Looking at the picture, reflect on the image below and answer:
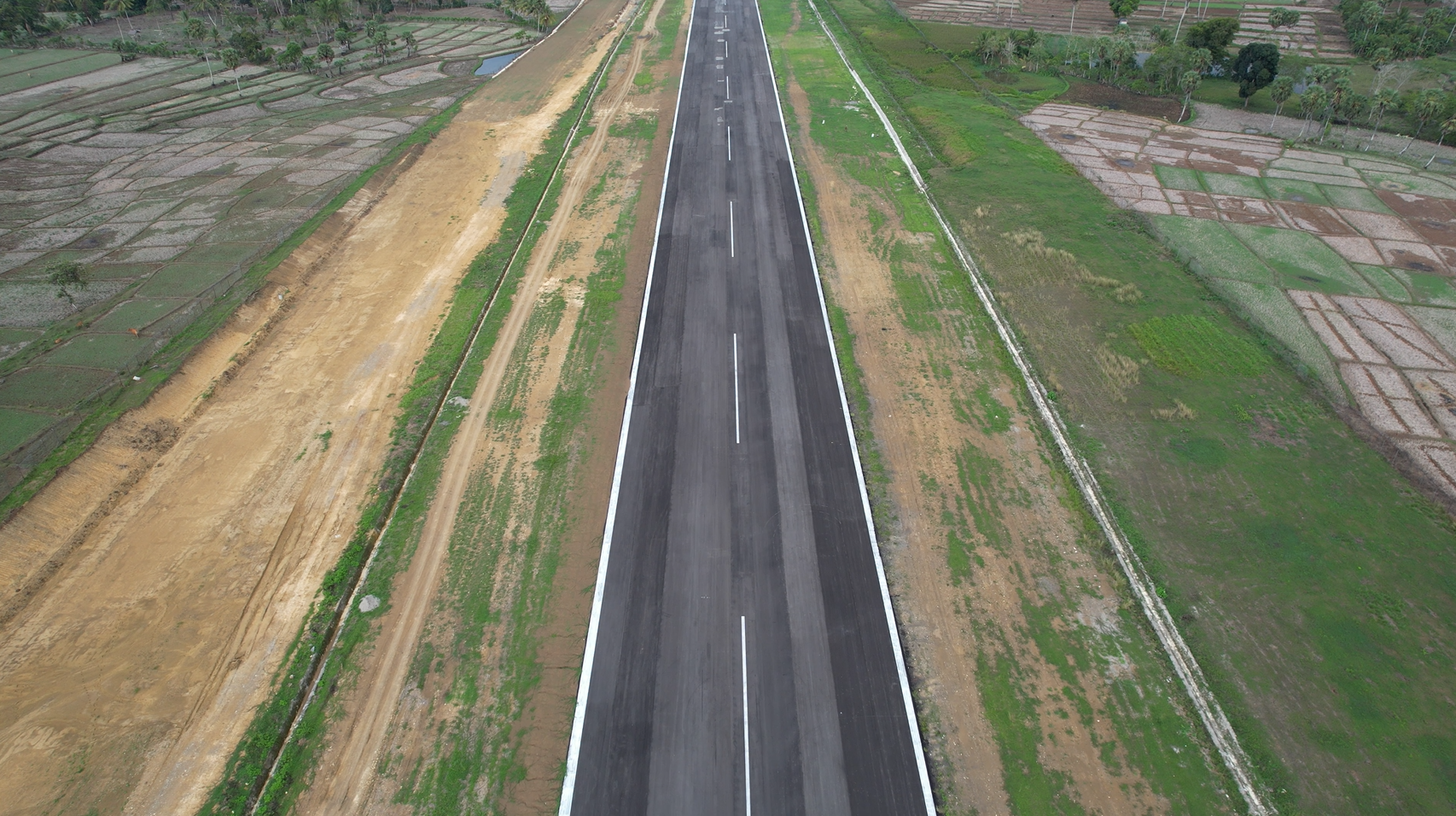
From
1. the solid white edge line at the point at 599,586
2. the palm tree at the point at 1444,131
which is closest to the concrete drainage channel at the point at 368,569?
the solid white edge line at the point at 599,586

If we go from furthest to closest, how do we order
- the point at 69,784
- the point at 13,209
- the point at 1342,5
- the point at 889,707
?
1. the point at 1342,5
2. the point at 13,209
3. the point at 889,707
4. the point at 69,784

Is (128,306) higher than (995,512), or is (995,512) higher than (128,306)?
(128,306)

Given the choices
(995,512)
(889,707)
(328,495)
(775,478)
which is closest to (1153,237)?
(995,512)

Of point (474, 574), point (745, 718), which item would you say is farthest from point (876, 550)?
point (474, 574)

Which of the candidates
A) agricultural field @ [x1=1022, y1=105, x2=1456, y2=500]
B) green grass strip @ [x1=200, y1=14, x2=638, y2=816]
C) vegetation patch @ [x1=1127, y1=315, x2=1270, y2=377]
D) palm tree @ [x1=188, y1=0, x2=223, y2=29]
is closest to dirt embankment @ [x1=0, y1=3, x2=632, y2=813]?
green grass strip @ [x1=200, y1=14, x2=638, y2=816]

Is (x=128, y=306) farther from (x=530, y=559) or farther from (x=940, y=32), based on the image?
(x=940, y=32)

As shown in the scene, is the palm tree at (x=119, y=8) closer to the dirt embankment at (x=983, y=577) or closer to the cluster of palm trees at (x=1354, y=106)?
the dirt embankment at (x=983, y=577)

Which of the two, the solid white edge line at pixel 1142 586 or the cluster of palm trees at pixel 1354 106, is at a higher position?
the cluster of palm trees at pixel 1354 106

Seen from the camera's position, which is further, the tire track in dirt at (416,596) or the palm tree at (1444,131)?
the palm tree at (1444,131)
